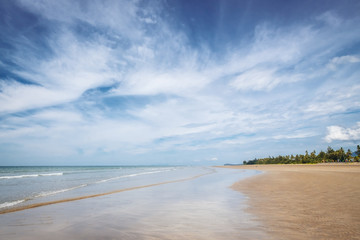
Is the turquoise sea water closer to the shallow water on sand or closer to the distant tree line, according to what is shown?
the shallow water on sand

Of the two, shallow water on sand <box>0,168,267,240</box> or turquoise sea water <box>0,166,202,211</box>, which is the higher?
shallow water on sand <box>0,168,267,240</box>

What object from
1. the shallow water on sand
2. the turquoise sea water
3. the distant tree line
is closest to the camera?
the shallow water on sand

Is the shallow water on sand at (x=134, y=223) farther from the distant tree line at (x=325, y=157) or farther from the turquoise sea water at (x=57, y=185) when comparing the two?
the distant tree line at (x=325, y=157)

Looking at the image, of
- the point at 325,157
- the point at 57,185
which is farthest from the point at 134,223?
the point at 325,157

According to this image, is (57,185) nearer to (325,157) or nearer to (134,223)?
(134,223)

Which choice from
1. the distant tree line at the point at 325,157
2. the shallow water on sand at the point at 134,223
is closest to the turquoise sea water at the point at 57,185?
the shallow water on sand at the point at 134,223

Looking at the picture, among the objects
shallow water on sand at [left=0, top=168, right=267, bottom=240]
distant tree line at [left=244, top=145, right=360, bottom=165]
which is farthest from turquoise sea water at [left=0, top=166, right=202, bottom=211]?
distant tree line at [left=244, top=145, right=360, bottom=165]

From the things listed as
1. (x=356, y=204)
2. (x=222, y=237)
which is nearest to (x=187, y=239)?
(x=222, y=237)

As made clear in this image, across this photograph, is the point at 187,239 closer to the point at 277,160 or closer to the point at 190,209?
the point at 190,209

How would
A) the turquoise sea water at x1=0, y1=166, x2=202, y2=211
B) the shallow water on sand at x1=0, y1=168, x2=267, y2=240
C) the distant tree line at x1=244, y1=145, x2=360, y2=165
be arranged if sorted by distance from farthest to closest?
the distant tree line at x1=244, y1=145, x2=360, y2=165
the turquoise sea water at x1=0, y1=166, x2=202, y2=211
the shallow water on sand at x1=0, y1=168, x2=267, y2=240

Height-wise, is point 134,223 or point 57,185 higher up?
point 134,223

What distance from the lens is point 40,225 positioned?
22.1ft

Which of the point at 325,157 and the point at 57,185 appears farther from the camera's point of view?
Result: the point at 325,157

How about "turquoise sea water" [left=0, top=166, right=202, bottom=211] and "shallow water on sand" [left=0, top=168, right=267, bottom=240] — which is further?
"turquoise sea water" [left=0, top=166, right=202, bottom=211]
